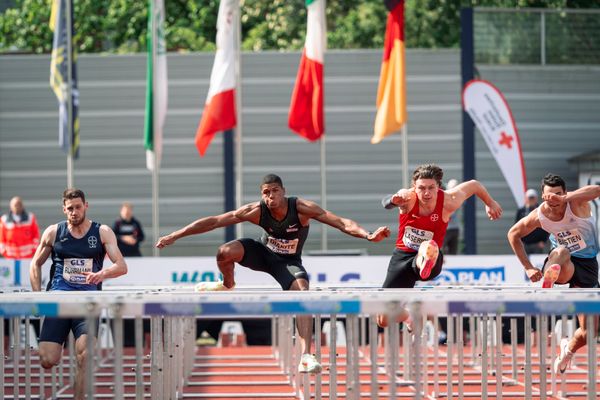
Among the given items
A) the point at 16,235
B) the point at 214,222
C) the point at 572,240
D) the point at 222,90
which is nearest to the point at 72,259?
the point at 214,222

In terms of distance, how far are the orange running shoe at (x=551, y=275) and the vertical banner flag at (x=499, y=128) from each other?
10.3 meters

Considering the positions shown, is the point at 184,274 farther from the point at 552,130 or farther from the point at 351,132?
the point at 552,130

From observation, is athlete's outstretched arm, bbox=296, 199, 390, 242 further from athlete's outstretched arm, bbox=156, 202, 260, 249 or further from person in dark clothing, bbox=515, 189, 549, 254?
person in dark clothing, bbox=515, 189, 549, 254

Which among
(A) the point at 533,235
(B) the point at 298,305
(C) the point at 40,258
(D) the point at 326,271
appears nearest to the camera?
(B) the point at 298,305

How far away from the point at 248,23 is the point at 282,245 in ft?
88.7

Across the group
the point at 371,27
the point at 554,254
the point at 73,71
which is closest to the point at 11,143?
the point at 73,71

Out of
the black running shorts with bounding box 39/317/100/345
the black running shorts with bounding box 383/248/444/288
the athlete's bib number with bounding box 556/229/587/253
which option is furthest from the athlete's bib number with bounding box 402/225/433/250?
the black running shorts with bounding box 39/317/100/345

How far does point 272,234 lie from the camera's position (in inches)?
416

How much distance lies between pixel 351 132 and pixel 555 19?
15.0ft

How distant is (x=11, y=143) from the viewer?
2478 centimetres

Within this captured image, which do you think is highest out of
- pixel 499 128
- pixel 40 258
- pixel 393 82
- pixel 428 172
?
pixel 393 82

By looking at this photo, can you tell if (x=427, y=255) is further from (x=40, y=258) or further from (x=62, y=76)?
(x=62, y=76)

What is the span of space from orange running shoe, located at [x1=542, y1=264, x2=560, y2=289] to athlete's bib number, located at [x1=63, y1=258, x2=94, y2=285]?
12.1ft

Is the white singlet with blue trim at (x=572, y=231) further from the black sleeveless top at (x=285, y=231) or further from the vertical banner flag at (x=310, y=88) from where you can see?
the vertical banner flag at (x=310, y=88)
